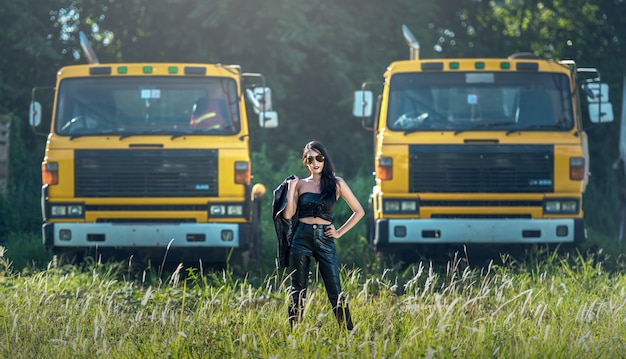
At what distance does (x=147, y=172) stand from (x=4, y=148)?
6486 millimetres

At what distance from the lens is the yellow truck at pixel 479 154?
42.2 ft

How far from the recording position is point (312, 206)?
8156 mm

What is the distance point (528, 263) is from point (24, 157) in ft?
33.0

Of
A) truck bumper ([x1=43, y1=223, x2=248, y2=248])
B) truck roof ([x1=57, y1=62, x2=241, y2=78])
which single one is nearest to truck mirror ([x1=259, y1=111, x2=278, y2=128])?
truck roof ([x1=57, y1=62, x2=241, y2=78])

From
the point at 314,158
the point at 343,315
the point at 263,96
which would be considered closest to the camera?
the point at 343,315

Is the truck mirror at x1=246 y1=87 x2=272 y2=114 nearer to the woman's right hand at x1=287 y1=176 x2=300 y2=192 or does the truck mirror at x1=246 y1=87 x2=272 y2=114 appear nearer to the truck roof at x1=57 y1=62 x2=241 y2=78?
the truck roof at x1=57 y1=62 x2=241 y2=78

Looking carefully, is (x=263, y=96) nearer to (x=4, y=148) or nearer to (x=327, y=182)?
(x=327, y=182)

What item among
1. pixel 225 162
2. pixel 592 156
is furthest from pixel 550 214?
pixel 592 156

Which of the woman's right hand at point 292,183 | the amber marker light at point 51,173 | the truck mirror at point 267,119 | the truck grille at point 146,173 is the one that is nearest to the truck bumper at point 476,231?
the truck mirror at point 267,119

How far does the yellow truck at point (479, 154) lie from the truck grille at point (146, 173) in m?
1.96

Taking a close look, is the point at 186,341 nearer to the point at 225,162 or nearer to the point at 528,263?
the point at 225,162

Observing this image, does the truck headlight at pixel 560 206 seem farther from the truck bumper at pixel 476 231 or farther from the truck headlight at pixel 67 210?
the truck headlight at pixel 67 210

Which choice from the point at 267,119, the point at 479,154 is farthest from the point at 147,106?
the point at 479,154

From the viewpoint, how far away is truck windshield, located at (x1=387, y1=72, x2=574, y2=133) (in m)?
13.0
